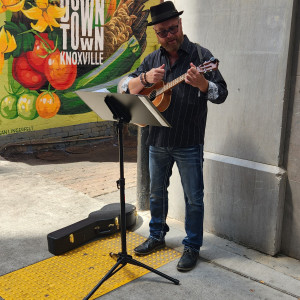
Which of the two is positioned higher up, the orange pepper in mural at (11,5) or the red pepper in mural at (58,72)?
the orange pepper in mural at (11,5)

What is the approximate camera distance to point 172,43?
328cm

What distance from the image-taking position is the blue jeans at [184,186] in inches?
136

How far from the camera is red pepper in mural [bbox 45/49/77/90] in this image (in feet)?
26.2

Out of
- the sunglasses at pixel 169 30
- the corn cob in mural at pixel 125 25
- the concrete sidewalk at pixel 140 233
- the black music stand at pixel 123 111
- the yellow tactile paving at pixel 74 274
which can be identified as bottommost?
the yellow tactile paving at pixel 74 274

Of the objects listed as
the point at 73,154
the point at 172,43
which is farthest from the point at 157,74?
the point at 73,154

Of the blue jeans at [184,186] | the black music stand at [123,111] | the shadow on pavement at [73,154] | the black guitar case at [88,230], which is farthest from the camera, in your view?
the shadow on pavement at [73,154]

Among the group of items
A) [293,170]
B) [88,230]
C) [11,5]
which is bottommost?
[88,230]

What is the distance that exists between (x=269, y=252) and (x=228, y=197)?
59 centimetres

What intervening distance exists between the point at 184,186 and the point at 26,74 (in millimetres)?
5170

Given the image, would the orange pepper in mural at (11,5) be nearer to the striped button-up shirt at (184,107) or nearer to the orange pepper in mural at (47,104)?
the orange pepper in mural at (47,104)

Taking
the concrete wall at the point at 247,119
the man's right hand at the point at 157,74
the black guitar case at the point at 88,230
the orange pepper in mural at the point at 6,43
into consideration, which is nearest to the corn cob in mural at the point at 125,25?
the orange pepper in mural at the point at 6,43

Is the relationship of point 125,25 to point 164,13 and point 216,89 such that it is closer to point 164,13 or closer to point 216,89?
point 164,13

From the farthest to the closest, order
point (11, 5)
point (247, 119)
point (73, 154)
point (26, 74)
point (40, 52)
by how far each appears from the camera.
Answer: point (73, 154) → point (40, 52) → point (26, 74) → point (11, 5) → point (247, 119)

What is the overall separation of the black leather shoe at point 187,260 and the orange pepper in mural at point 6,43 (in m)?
5.34
